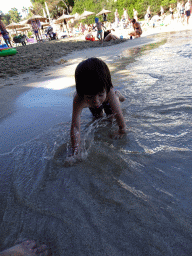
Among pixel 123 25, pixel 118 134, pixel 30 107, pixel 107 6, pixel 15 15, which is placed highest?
pixel 15 15

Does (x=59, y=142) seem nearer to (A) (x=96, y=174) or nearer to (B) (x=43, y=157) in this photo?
(B) (x=43, y=157)

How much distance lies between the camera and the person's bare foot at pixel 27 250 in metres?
0.84

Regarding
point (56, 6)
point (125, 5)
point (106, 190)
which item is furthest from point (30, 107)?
point (56, 6)

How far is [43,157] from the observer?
1618 mm

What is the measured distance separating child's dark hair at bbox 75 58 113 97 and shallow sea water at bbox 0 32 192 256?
0.60 m

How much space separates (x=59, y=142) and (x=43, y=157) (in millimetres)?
282

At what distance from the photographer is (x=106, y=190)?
1168 millimetres

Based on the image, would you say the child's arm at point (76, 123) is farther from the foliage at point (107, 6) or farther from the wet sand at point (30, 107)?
the foliage at point (107, 6)

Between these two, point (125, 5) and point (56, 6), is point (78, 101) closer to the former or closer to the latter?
point (125, 5)

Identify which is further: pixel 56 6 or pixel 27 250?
pixel 56 6

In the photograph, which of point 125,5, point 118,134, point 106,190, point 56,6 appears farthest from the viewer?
point 56,6

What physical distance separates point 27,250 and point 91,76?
117 cm

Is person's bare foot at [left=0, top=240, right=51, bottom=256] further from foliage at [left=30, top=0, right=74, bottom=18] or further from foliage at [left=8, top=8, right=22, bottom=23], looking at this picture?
foliage at [left=8, top=8, right=22, bottom=23]

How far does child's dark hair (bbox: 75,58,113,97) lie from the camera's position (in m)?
1.33
